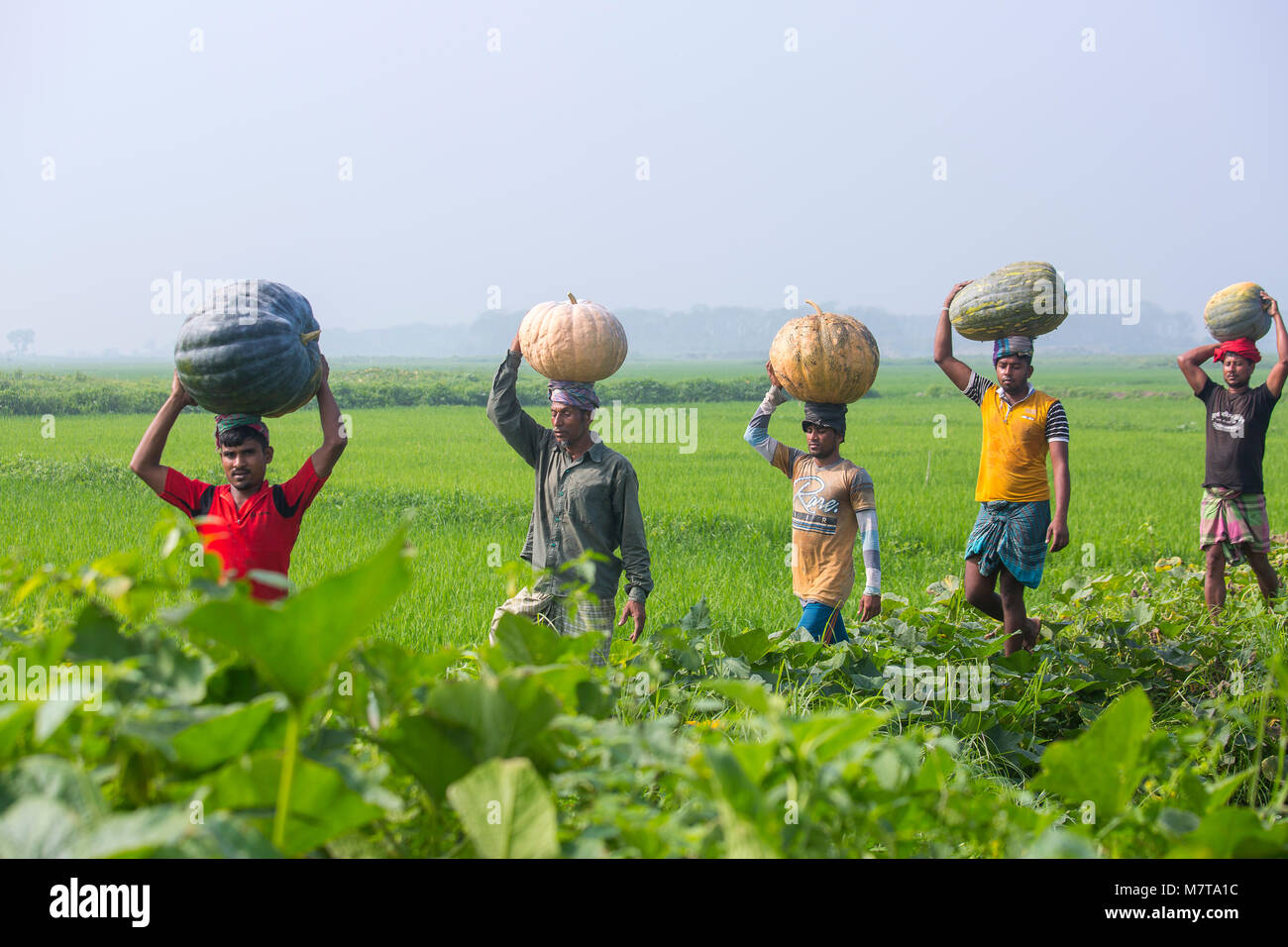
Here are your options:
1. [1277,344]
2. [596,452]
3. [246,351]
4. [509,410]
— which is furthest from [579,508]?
[1277,344]

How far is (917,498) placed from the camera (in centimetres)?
1292

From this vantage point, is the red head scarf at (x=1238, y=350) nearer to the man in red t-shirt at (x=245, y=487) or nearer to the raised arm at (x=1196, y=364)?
the raised arm at (x=1196, y=364)

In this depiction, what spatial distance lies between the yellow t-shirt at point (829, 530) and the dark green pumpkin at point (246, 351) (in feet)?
8.17

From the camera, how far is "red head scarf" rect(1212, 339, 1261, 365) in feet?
21.9

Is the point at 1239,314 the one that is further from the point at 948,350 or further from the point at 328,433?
the point at 328,433

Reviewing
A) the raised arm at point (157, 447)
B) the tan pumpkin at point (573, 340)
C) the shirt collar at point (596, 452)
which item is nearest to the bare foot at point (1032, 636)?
the shirt collar at point (596, 452)

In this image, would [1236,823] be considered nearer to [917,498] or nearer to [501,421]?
Answer: [501,421]

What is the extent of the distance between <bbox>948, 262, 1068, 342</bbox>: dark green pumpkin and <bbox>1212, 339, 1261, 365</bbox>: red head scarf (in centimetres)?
244

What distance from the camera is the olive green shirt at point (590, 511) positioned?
4.54 metres

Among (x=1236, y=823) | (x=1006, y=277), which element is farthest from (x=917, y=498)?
(x=1236, y=823)

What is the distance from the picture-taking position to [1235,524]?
6723 millimetres
